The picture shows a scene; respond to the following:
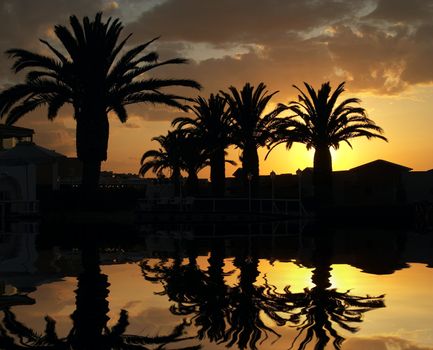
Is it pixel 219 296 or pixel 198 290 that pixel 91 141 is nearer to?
pixel 198 290

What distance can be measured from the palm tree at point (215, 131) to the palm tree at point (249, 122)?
3.33 feet

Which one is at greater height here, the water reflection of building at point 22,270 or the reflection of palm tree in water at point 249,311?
the water reflection of building at point 22,270

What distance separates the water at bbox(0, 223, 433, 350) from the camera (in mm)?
6551

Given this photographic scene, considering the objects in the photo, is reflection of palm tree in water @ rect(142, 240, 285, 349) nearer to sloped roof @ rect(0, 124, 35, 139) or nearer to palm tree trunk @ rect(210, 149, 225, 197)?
palm tree trunk @ rect(210, 149, 225, 197)

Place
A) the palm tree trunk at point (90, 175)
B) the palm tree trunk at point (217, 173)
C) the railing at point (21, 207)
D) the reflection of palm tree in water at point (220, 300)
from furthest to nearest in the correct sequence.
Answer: the palm tree trunk at point (217, 173) → the palm tree trunk at point (90, 175) → the railing at point (21, 207) → the reflection of palm tree in water at point (220, 300)

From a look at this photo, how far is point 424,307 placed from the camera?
27.7ft

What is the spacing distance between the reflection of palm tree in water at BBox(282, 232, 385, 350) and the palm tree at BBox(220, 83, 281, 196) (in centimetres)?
2997

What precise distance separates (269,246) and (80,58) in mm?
17529

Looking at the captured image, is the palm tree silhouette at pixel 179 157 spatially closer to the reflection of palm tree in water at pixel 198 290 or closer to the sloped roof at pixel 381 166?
the sloped roof at pixel 381 166

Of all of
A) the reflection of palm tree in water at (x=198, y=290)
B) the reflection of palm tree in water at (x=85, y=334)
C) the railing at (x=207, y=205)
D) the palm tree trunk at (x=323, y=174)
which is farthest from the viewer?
the palm tree trunk at (x=323, y=174)

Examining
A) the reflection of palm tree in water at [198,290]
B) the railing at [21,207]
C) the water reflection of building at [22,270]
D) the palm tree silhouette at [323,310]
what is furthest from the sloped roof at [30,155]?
the palm tree silhouette at [323,310]

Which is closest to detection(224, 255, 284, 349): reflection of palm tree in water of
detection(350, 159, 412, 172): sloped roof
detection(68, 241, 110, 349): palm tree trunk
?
detection(68, 241, 110, 349): palm tree trunk

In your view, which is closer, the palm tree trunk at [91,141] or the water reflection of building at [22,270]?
the water reflection of building at [22,270]

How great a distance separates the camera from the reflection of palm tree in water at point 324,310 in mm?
6582
